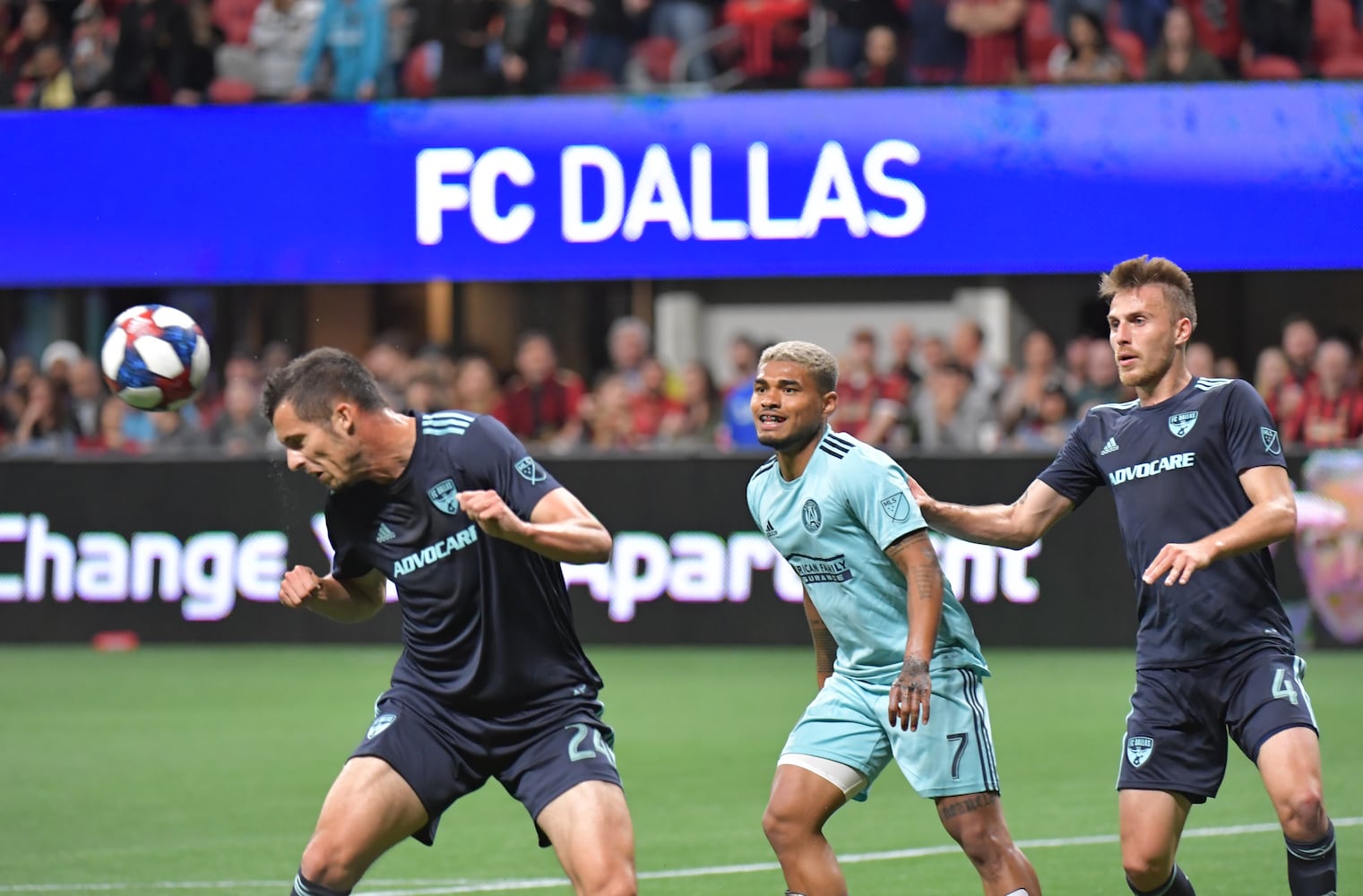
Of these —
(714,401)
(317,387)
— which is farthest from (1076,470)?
(714,401)

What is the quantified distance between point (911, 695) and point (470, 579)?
4.27 ft

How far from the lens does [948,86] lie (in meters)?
16.1

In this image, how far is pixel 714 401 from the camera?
51.0 ft

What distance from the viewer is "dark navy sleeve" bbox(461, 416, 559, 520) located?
530 cm

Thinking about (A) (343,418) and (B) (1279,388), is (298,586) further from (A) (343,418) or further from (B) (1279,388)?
(B) (1279,388)

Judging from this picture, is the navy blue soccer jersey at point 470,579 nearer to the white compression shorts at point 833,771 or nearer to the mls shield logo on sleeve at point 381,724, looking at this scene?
the mls shield logo on sleeve at point 381,724

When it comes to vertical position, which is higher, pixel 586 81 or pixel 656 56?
pixel 656 56

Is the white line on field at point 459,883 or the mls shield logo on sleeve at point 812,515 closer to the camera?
the mls shield logo on sleeve at point 812,515

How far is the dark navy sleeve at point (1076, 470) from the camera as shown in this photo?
6.07 m

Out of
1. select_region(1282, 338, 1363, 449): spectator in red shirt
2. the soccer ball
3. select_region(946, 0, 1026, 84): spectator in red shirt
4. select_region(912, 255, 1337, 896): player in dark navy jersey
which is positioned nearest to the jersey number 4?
select_region(912, 255, 1337, 896): player in dark navy jersey

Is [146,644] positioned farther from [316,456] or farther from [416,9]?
[316,456]

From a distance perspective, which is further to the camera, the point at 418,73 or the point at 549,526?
the point at 418,73

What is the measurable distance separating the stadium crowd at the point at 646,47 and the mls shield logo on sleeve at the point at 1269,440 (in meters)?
10.6

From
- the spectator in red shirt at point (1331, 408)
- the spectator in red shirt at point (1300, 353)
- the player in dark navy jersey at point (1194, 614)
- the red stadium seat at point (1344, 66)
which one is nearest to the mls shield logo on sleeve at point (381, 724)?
the player in dark navy jersey at point (1194, 614)
